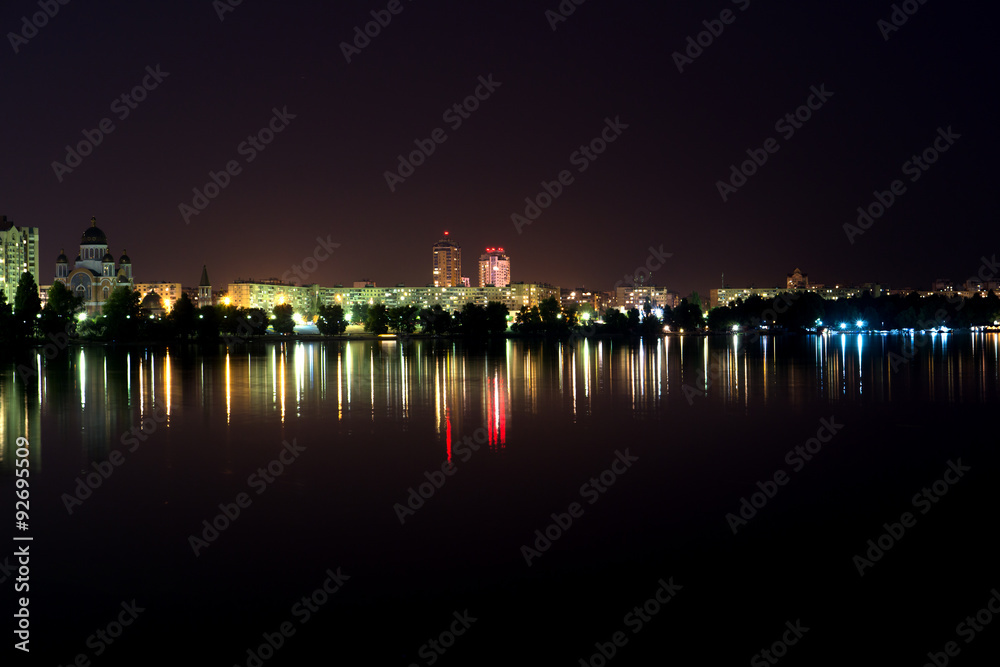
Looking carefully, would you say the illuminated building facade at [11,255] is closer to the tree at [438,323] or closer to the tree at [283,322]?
the tree at [283,322]

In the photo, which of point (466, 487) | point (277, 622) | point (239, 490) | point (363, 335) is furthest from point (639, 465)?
point (363, 335)

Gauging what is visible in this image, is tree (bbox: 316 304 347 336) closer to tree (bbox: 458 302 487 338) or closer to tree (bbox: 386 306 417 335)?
tree (bbox: 386 306 417 335)

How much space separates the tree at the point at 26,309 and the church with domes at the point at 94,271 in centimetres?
2740

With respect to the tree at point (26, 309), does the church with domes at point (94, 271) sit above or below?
above

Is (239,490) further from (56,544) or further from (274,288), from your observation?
(274,288)

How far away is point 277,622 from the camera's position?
6.10m

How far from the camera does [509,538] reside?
793 centimetres

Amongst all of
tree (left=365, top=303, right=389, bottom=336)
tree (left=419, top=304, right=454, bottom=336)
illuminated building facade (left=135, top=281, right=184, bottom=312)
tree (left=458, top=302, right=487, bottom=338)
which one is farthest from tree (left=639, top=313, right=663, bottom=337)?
illuminated building facade (left=135, top=281, right=184, bottom=312)

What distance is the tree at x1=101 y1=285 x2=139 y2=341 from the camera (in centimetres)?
6738

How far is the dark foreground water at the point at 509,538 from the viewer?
19.2ft

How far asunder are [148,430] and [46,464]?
336 centimetres

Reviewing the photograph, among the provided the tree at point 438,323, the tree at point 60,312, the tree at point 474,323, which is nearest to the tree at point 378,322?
the tree at point 438,323

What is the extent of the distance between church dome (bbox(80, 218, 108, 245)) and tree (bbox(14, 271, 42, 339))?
34.3 m

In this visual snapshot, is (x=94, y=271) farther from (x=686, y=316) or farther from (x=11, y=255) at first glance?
(x=686, y=316)
